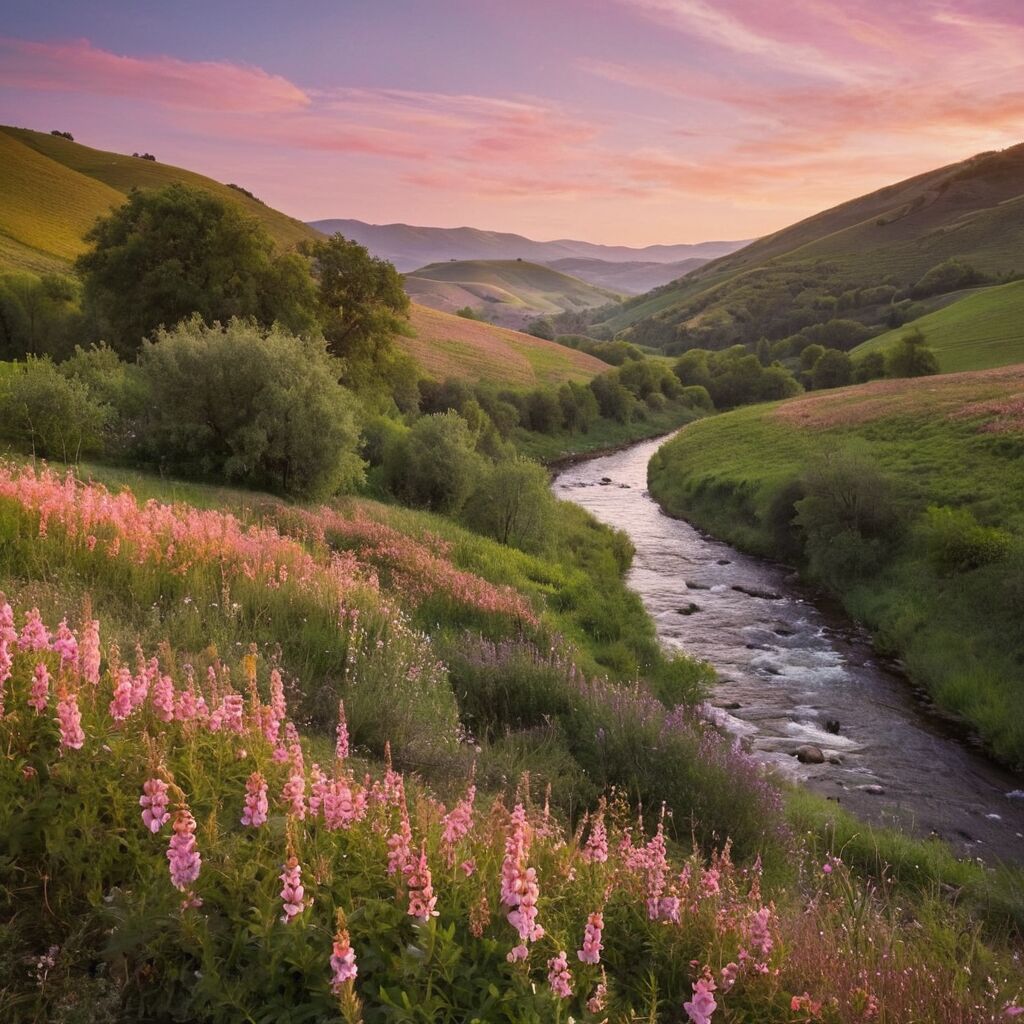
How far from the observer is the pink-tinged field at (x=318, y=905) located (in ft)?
10.4

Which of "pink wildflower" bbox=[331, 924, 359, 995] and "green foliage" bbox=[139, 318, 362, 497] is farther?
"green foliage" bbox=[139, 318, 362, 497]

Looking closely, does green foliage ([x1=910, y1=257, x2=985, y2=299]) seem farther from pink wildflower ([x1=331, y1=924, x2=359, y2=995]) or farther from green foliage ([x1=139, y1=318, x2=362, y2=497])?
pink wildflower ([x1=331, y1=924, x2=359, y2=995])

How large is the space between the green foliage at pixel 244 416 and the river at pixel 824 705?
12111 mm

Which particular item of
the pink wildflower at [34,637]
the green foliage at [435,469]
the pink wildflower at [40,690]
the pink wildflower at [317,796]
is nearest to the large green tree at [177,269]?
the green foliage at [435,469]

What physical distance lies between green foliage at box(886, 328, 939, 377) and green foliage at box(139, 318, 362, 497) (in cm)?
6567

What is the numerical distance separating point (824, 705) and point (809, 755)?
3.27m

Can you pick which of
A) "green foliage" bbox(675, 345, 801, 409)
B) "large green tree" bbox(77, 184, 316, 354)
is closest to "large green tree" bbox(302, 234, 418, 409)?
"large green tree" bbox(77, 184, 316, 354)

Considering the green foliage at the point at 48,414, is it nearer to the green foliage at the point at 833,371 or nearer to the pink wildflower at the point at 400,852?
the pink wildflower at the point at 400,852

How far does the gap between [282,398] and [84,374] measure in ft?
28.6

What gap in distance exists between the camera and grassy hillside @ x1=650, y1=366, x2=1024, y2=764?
19.9m

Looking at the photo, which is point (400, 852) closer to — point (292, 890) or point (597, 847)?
point (292, 890)

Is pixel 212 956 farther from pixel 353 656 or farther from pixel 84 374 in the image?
pixel 84 374

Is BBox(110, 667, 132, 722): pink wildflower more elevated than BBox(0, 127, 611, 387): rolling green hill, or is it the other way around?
BBox(0, 127, 611, 387): rolling green hill

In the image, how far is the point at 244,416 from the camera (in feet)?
77.6
